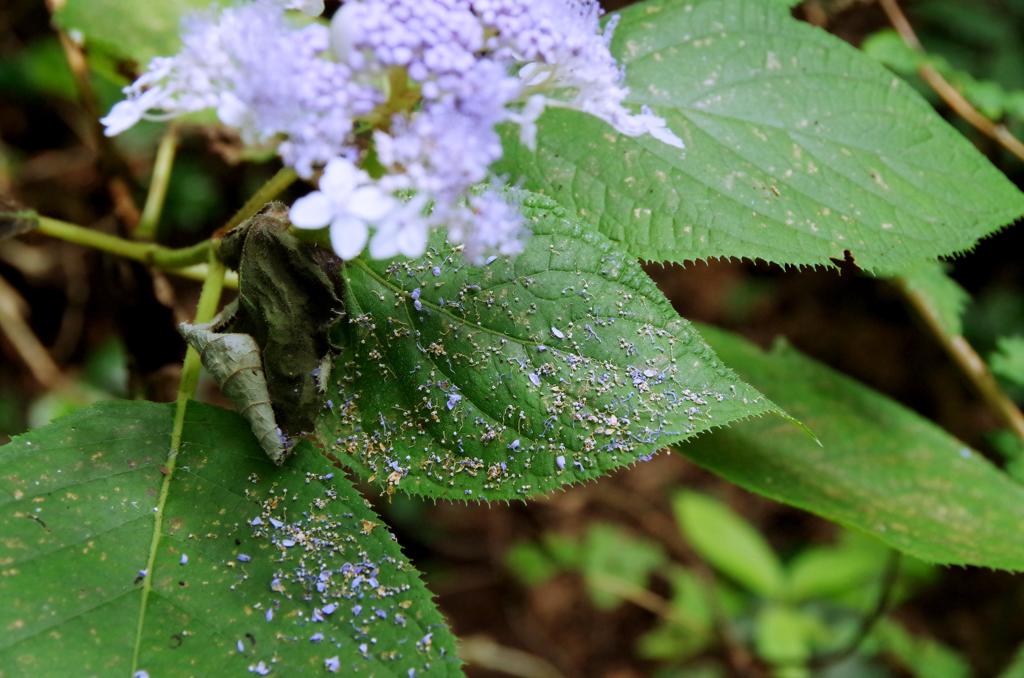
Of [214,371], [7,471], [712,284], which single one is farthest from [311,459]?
[712,284]

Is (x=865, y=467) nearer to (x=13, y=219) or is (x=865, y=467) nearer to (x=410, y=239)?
(x=410, y=239)

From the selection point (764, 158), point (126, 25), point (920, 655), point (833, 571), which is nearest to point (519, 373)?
point (764, 158)

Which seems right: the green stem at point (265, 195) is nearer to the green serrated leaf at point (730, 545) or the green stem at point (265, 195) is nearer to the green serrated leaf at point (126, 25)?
the green serrated leaf at point (126, 25)

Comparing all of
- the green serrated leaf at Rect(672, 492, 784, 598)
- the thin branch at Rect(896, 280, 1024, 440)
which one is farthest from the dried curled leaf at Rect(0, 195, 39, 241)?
the green serrated leaf at Rect(672, 492, 784, 598)

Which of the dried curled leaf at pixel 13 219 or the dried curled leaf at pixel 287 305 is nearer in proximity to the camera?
the dried curled leaf at pixel 287 305

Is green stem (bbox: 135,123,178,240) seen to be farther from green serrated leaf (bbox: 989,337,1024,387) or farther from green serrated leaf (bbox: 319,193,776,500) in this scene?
green serrated leaf (bbox: 989,337,1024,387)

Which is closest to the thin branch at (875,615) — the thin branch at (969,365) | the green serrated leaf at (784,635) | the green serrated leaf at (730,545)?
the green serrated leaf at (784,635)
